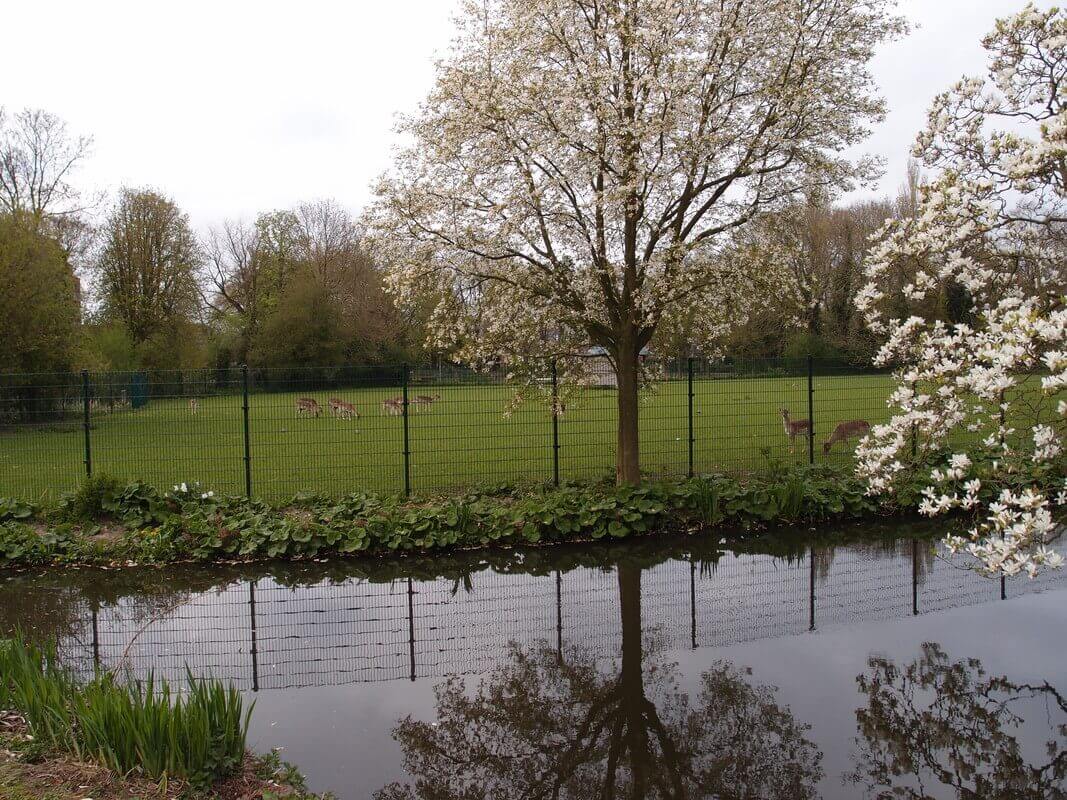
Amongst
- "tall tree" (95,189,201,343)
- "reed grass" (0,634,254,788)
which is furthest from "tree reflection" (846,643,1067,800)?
"tall tree" (95,189,201,343)

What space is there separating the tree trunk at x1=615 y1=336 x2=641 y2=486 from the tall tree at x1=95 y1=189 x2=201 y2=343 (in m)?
36.9

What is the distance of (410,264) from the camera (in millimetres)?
10469

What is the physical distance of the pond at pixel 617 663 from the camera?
4.70 meters

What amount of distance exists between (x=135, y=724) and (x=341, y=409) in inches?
774

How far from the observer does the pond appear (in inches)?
185

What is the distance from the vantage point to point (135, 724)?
4.16 meters

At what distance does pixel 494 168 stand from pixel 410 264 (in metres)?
1.67

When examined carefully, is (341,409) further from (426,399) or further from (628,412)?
(628,412)

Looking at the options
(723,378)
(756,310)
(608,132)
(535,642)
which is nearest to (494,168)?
(608,132)

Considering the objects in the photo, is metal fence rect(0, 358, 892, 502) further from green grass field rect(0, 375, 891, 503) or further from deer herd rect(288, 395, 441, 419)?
deer herd rect(288, 395, 441, 419)

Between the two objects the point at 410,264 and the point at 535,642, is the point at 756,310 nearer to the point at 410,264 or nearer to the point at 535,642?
the point at 410,264

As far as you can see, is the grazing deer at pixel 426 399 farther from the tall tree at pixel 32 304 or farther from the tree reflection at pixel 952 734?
the tall tree at pixel 32 304

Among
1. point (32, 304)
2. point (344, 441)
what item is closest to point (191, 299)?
point (32, 304)

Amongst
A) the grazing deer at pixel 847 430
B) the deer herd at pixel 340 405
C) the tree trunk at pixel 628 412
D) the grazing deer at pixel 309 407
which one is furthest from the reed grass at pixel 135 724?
the grazing deer at pixel 309 407
